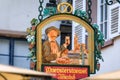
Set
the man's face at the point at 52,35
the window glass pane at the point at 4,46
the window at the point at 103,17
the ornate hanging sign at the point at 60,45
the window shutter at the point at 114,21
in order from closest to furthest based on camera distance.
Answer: the ornate hanging sign at the point at 60,45
the man's face at the point at 52,35
the window shutter at the point at 114,21
the window at the point at 103,17
the window glass pane at the point at 4,46

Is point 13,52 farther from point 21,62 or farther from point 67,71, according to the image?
point 67,71

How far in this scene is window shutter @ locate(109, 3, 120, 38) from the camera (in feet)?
45.3

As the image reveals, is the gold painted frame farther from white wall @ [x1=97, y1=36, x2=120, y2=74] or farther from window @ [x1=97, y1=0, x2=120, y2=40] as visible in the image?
window @ [x1=97, y1=0, x2=120, y2=40]

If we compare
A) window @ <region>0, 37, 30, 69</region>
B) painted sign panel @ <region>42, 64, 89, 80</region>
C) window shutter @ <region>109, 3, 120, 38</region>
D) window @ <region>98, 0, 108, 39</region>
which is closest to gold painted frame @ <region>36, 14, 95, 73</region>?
painted sign panel @ <region>42, 64, 89, 80</region>

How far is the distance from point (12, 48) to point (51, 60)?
30.5 feet

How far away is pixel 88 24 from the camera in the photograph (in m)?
10.6

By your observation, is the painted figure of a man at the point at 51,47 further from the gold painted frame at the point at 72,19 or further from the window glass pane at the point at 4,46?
the window glass pane at the point at 4,46

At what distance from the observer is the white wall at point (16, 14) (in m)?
19.4

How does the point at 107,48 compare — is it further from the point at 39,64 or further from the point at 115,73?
the point at 115,73

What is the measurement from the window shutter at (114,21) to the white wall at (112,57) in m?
0.22

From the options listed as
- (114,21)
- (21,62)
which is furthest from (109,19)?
(21,62)

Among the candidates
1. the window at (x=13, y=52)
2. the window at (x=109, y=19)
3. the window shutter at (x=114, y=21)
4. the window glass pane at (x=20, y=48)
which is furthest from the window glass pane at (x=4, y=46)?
the window shutter at (x=114, y=21)

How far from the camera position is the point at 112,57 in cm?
1390

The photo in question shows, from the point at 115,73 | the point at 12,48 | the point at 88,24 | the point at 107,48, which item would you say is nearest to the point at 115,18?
the point at 107,48
